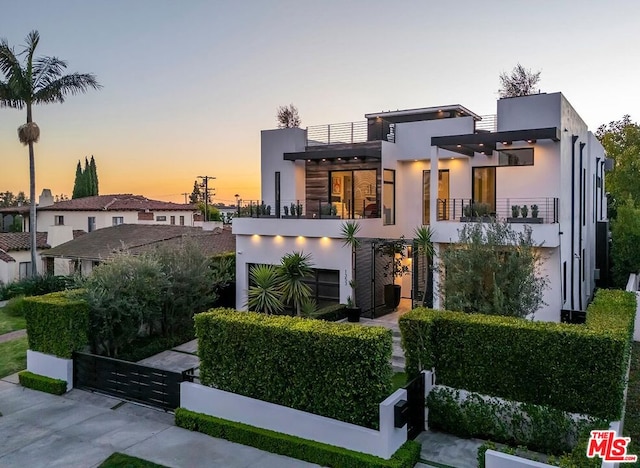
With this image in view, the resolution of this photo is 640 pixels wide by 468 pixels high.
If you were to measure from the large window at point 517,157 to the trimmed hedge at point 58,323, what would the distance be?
13.0 metres

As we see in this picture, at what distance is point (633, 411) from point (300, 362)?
6742mm

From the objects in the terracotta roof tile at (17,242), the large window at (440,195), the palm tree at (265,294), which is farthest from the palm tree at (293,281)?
the terracotta roof tile at (17,242)

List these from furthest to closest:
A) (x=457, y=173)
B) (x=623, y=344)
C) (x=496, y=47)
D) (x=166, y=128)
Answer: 1. (x=166, y=128)
2. (x=496, y=47)
3. (x=457, y=173)
4. (x=623, y=344)

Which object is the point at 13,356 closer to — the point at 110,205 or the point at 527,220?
the point at 527,220

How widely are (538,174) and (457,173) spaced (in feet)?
9.34

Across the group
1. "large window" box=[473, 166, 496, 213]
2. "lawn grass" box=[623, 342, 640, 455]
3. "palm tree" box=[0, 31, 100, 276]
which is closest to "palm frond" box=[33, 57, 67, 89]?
"palm tree" box=[0, 31, 100, 276]

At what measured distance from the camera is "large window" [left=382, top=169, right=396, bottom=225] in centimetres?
1814

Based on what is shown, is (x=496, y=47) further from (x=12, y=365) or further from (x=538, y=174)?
(x=12, y=365)

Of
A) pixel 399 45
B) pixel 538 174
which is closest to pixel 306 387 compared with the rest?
pixel 538 174

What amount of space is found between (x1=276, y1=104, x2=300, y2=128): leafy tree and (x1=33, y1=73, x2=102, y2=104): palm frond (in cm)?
936

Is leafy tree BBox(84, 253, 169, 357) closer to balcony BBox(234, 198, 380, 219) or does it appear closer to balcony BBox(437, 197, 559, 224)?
balcony BBox(234, 198, 380, 219)

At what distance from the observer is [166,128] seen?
2684cm

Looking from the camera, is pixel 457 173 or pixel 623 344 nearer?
pixel 623 344

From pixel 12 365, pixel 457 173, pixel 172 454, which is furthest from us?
pixel 457 173
